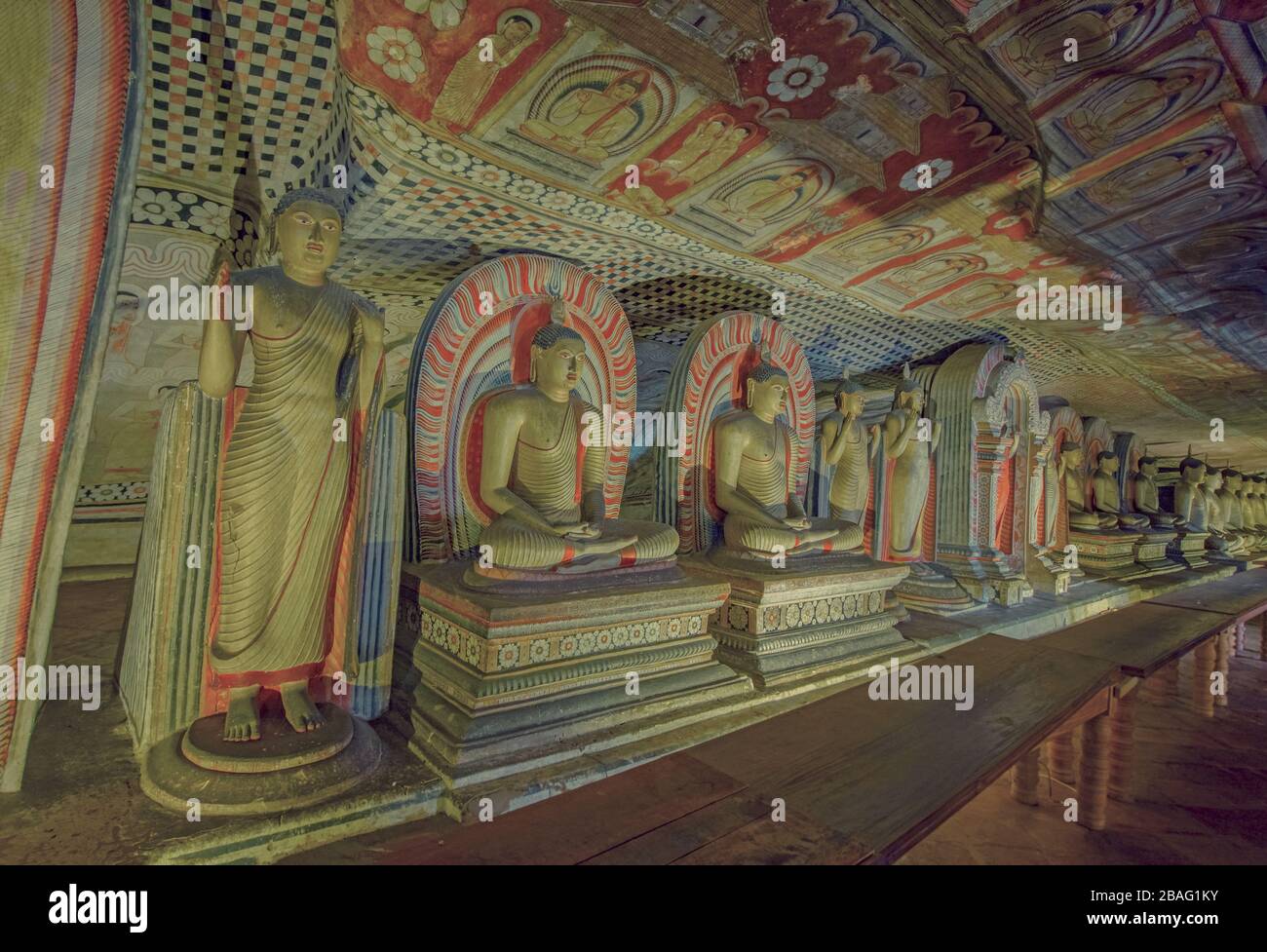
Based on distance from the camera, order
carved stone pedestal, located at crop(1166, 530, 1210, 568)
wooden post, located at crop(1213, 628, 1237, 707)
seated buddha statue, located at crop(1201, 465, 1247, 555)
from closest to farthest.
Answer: wooden post, located at crop(1213, 628, 1237, 707) → carved stone pedestal, located at crop(1166, 530, 1210, 568) → seated buddha statue, located at crop(1201, 465, 1247, 555)

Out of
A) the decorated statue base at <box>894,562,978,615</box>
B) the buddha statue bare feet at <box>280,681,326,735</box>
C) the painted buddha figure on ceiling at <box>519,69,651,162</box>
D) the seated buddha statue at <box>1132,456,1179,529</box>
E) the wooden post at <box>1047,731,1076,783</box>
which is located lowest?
the wooden post at <box>1047,731,1076,783</box>

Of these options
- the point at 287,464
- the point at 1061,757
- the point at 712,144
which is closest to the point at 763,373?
the point at 712,144

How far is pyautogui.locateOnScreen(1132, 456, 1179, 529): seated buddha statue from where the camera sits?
948 centimetres

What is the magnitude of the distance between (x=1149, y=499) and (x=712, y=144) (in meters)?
10.2

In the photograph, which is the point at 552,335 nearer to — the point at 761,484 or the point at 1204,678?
the point at 761,484

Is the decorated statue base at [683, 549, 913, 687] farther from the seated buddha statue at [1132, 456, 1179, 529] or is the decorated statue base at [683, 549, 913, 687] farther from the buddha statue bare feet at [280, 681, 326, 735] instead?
the seated buddha statue at [1132, 456, 1179, 529]

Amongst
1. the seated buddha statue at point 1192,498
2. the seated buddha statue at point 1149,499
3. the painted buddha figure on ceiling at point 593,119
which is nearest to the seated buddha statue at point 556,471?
the painted buddha figure on ceiling at point 593,119

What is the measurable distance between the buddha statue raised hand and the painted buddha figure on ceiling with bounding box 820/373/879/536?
139 inches

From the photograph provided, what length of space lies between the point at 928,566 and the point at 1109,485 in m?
5.10

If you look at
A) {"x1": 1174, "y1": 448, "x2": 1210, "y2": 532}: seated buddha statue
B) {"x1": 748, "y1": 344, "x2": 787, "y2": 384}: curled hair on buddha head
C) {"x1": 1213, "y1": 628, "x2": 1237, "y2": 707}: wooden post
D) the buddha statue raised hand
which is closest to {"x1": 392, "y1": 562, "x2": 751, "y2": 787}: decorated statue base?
the buddha statue raised hand

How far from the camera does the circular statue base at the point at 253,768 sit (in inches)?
73.1

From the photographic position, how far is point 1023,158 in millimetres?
3613

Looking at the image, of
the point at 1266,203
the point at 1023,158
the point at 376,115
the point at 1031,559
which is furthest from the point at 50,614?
the point at 1031,559

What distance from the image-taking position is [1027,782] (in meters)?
4.61
